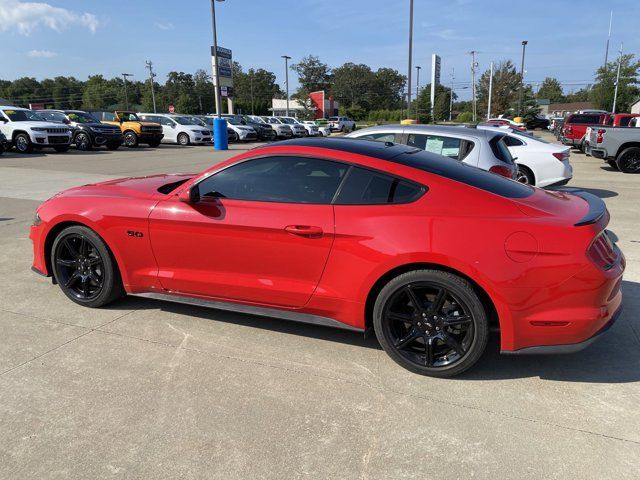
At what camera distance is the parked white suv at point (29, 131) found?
20.0 m

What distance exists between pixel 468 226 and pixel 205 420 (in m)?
1.95

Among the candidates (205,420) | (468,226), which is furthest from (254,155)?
(205,420)

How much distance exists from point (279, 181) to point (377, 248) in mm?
953

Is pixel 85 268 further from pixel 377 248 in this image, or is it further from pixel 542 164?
pixel 542 164

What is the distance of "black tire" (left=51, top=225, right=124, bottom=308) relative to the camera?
4219 millimetres

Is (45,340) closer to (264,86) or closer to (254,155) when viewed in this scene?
(254,155)

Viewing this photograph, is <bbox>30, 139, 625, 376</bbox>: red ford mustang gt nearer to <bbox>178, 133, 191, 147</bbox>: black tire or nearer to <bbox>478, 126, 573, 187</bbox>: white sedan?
<bbox>478, 126, 573, 187</bbox>: white sedan

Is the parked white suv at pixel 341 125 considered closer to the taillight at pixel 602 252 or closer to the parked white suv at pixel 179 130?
the parked white suv at pixel 179 130

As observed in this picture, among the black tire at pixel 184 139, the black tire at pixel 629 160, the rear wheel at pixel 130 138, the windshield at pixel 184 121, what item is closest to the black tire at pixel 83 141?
Result: the rear wheel at pixel 130 138

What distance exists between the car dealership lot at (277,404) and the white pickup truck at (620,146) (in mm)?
12004

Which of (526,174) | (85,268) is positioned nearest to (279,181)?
(85,268)

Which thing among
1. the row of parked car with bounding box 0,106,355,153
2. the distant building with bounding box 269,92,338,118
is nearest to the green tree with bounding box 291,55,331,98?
the distant building with bounding box 269,92,338,118

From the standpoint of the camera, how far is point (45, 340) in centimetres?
383

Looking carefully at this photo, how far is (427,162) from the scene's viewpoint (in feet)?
11.9
